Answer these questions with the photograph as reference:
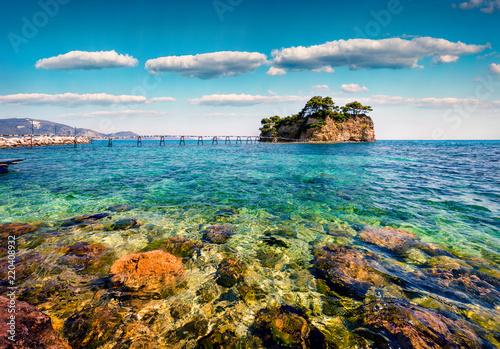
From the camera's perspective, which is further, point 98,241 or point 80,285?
point 98,241

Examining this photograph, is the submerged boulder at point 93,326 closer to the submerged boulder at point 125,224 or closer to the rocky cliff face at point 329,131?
the submerged boulder at point 125,224

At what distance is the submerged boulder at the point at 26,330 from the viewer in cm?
235

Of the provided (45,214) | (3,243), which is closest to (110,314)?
(3,243)

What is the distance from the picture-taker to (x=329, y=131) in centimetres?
9725

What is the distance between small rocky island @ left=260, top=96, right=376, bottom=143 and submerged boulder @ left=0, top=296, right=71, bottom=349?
100801 millimetres

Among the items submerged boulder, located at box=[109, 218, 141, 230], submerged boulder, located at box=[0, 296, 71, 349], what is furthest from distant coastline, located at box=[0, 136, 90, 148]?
submerged boulder, located at box=[0, 296, 71, 349]

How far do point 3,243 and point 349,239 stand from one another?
10539 mm

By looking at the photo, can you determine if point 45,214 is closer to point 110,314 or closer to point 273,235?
point 110,314

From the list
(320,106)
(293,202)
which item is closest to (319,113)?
(320,106)

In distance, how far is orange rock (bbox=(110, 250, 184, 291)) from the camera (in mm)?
4445

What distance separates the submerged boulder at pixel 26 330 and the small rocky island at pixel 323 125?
101 meters

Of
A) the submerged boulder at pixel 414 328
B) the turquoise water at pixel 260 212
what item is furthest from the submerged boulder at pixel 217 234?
the submerged boulder at pixel 414 328

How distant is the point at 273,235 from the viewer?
7.11 metres

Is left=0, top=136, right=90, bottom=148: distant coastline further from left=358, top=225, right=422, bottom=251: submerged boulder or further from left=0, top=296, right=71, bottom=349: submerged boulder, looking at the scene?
left=358, top=225, right=422, bottom=251: submerged boulder
